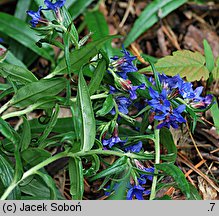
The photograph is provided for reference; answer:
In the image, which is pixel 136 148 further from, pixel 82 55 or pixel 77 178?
pixel 82 55

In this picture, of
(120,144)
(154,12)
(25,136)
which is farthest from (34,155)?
(154,12)

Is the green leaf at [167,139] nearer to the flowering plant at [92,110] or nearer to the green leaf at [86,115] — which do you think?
the flowering plant at [92,110]

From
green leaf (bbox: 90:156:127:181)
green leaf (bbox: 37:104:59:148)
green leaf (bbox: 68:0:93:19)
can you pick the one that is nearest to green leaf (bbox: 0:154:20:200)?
green leaf (bbox: 37:104:59:148)

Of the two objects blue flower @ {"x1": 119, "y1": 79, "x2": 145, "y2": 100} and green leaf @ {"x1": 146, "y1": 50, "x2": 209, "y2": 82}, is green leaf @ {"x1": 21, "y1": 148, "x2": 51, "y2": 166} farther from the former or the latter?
green leaf @ {"x1": 146, "y1": 50, "x2": 209, "y2": 82}

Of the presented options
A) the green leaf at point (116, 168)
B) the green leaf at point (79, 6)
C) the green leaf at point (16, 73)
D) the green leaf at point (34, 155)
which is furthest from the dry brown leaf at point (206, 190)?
the green leaf at point (79, 6)

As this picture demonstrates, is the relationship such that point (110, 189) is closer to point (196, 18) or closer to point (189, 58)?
point (189, 58)

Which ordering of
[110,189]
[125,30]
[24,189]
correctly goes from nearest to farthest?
[110,189] → [24,189] → [125,30]
